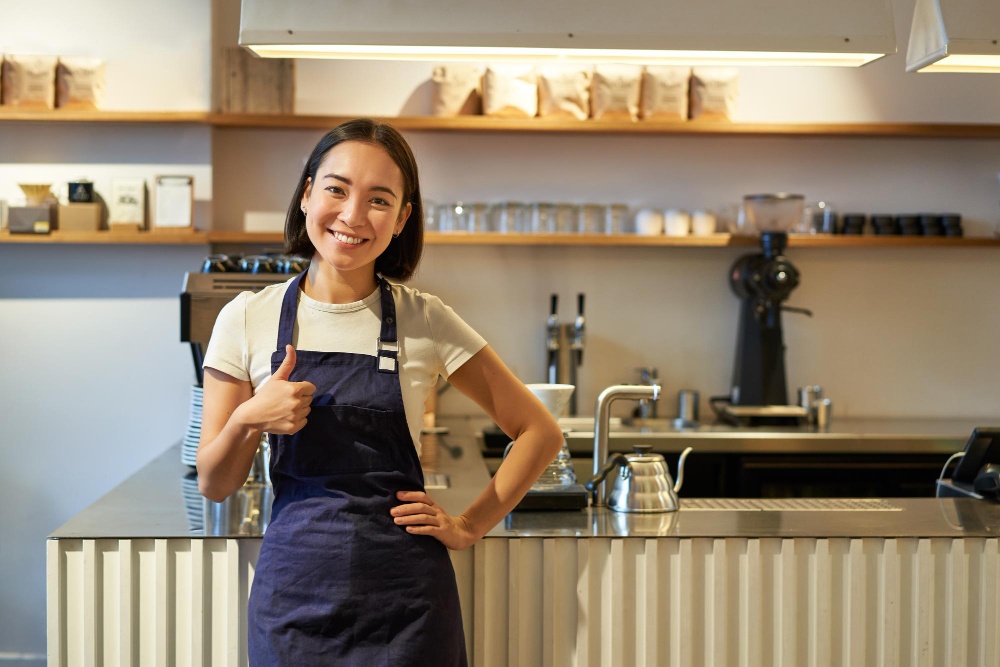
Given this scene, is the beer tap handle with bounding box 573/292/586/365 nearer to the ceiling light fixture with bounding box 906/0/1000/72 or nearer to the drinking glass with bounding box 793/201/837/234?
the drinking glass with bounding box 793/201/837/234

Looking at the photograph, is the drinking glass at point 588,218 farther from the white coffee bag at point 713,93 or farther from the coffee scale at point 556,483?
the coffee scale at point 556,483

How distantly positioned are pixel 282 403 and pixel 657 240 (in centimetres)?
291

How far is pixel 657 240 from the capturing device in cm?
420

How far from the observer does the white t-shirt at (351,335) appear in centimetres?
164

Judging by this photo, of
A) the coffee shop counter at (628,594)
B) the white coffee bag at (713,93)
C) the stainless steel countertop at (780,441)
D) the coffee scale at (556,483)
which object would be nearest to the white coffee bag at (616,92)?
the white coffee bag at (713,93)

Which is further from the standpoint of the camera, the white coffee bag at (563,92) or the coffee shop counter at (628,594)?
the white coffee bag at (563,92)

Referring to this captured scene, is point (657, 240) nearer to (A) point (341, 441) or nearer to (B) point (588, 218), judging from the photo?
(B) point (588, 218)

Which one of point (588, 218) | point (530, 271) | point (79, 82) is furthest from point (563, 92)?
point (79, 82)

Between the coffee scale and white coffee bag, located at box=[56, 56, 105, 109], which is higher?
white coffee bag, located at box=[56, 56, 105, 109]

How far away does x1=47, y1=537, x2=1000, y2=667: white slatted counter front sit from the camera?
2029mm

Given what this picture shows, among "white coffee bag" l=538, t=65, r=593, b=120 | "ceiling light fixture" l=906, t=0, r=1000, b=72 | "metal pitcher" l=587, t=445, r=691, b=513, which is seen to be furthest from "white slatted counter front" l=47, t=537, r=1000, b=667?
"white coffee bag" l=538, t=65, r=593, b=120

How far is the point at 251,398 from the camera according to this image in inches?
62.4

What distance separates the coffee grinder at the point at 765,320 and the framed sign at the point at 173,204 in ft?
Answer: 7.51

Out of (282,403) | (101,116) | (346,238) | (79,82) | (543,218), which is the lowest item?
(282,403)
